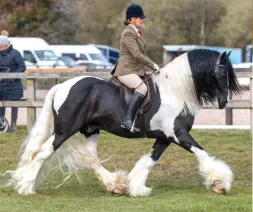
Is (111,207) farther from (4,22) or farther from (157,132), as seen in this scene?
(4,22)

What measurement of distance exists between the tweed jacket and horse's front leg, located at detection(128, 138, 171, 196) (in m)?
0.95

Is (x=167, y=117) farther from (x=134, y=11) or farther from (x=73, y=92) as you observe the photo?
(x=134, y=11)

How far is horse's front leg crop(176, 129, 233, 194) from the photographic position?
881 cm

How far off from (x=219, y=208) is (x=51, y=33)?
58038mm

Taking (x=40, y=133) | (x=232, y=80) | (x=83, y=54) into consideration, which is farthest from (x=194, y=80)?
(x=83, y=54)

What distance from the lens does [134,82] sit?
9141 mm

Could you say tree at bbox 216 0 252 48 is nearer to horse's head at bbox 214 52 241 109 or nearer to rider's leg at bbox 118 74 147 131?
horse's head at bbox 214 52 241 109

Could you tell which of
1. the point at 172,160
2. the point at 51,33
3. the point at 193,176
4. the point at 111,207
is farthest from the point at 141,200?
the point at 51,33

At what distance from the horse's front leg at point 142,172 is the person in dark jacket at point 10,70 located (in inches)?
260

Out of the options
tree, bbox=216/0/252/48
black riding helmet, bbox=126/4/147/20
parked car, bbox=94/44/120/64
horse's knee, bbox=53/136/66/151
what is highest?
black riding helmet, bbox=126/4/147/20

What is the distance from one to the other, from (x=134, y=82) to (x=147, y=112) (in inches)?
16.0

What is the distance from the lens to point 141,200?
868 centimetres

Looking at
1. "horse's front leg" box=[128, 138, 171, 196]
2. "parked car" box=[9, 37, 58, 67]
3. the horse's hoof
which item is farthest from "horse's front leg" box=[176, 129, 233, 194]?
"parked car" box=[9, 37, 58, 67]

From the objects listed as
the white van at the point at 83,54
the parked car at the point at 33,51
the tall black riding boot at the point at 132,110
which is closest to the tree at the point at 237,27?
the white van at the point at 83,54
